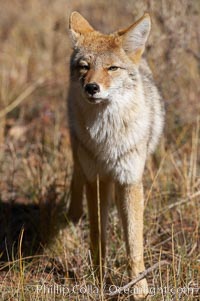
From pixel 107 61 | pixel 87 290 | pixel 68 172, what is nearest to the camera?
pixel 87 290

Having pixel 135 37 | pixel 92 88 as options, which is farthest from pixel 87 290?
pixel 135 37

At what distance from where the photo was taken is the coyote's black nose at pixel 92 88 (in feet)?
13.8

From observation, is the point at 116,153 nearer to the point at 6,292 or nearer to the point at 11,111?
the point at 6,292

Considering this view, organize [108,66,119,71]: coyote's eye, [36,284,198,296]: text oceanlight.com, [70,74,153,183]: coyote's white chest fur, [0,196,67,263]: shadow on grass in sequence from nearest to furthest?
[36,284,198,296]: text oceanlight.com
[108,66,119,71]: coyote's eye
[70,74,153,183]: coyote's white chest fur
[0,196,67,263]: shadow on grass

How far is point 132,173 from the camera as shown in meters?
4.67

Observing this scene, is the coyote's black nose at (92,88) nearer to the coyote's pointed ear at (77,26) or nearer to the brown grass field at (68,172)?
the coyote's pointed ear at (77,26)

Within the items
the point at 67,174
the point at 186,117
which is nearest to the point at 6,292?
the point at 67,174

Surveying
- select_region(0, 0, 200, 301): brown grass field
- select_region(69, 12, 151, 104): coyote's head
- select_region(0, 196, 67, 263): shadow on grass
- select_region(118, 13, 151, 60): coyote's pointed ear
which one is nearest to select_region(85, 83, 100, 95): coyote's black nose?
select_region(69, 12, 151, 104): coyote's head

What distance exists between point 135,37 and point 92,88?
0.71 metres

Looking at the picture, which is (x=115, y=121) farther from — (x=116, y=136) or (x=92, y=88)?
(x=92, y=88)

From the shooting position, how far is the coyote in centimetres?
447

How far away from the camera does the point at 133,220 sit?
4785 mm

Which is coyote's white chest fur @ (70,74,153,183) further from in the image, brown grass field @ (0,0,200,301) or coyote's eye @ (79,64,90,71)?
brown grass field @ (0,0,200,301)

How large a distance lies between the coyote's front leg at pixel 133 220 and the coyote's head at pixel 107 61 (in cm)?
81
